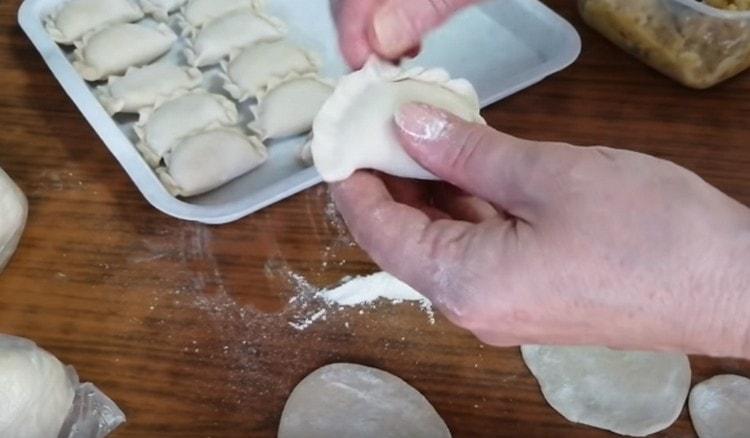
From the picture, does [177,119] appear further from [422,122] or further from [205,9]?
[422,122]

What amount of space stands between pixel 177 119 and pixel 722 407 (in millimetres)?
654

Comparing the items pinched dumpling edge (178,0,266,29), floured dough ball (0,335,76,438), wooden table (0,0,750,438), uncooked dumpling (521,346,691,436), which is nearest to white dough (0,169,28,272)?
wooden table (0,0,750,438)

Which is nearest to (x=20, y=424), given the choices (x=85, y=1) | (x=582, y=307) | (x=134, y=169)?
(x=134, y=169)

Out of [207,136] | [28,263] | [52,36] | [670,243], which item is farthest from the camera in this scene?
[52,36]

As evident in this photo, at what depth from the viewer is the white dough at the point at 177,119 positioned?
1.04 metres

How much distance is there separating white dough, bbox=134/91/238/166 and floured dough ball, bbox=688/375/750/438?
60cm

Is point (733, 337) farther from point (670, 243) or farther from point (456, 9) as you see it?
point (456, 9)

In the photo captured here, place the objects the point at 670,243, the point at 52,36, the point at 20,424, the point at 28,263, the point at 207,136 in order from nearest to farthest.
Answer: the point at 670,243 < the point at 20,424 < the point at 28,263 < the point at 207,136 < the point at 52,36

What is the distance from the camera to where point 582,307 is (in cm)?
64

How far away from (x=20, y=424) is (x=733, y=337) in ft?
1.89

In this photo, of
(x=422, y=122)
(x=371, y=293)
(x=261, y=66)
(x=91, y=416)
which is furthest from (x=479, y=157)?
(x=261, y=66)

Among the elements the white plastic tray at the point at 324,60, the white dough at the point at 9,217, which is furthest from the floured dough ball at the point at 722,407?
the white dough at the point at 9,217

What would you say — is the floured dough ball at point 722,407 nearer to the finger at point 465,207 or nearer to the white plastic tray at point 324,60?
the finger at point 465,207

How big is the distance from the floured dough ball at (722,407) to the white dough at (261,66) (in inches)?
23.3
